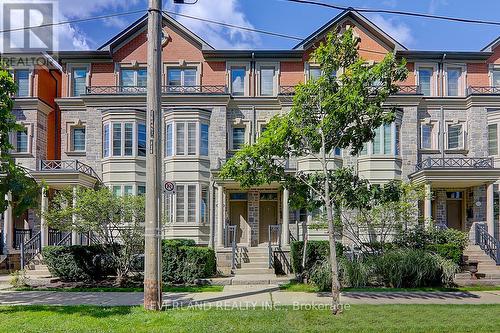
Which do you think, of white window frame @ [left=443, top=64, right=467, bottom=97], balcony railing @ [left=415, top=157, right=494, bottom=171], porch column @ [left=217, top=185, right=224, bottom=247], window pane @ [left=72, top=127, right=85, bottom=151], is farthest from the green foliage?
white window frame @ [left=443, top=64, right=467, bottom=97]

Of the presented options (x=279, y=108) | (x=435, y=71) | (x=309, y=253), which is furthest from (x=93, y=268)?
(x=435, y=71)

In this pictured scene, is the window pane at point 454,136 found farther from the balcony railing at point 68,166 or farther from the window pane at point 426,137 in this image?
the balcony railing at point 68,166

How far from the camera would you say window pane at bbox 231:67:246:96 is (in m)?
21.9

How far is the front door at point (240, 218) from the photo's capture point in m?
21.1

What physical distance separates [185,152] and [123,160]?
2.89m

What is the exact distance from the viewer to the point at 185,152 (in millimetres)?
20156

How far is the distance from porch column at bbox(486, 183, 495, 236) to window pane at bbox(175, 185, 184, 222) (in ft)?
43.6

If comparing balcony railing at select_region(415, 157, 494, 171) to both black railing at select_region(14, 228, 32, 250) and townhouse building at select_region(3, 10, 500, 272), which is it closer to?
townhouse building at select_region(3, 10, 500, 272)

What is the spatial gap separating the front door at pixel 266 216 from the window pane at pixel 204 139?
3711mm

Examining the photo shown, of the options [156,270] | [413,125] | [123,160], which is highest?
[413,125]

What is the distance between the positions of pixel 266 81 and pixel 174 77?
15.2ft

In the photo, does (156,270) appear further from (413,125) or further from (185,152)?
(413,125)

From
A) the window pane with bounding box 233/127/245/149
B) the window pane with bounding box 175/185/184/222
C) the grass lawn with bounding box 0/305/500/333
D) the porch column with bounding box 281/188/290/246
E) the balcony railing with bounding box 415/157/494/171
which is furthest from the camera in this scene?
the window pane with bounding box 233/127/245/149

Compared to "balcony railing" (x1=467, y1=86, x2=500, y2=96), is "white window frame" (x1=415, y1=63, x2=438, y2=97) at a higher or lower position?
higher
